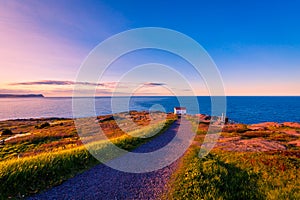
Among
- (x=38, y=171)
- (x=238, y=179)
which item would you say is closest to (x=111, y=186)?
(x=38, y=171)

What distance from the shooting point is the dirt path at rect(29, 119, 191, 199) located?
7871mm

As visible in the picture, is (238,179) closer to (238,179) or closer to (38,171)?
(238,179)

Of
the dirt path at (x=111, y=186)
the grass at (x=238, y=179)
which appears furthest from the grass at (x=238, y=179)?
the dirt path at (x=111, y=186)

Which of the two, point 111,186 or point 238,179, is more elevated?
point 111,186

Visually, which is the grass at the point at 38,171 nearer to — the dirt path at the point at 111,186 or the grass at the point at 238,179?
the dirt path at the point at 111,186

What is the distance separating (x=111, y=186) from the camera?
8.69 meters

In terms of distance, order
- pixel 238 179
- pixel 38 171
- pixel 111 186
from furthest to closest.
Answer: pixel 238 179
pixel 38 171
pixel 111 186

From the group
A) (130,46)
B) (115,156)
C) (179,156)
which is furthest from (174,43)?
(115,156)

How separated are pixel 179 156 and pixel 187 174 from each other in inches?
160

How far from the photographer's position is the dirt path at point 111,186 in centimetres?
787

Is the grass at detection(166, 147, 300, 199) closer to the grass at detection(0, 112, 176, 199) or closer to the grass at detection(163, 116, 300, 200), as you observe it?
the grass at detection(163, 116, 300, 200)

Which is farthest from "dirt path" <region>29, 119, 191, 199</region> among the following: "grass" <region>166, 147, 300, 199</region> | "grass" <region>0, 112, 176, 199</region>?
"grass" <region>166, 147, 300, 199</region>

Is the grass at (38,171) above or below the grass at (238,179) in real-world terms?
above

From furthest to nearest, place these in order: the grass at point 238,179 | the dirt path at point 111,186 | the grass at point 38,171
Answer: the grass at point 38,171 → the grass at point 238,179 → the dirt path at point 111,186
